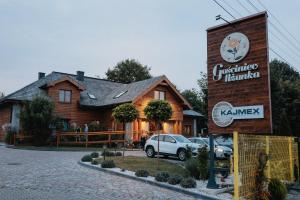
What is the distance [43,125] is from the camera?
2720 centimetres

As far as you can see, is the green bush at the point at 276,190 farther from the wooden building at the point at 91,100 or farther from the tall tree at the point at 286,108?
the wooden building at the point at 91,100

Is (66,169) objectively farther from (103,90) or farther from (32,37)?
(103,90)

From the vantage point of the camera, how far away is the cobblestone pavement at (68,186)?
934 centimetres

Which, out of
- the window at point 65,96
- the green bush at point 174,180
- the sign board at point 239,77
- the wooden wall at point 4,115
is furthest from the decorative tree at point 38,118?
the sign board at point 239,77

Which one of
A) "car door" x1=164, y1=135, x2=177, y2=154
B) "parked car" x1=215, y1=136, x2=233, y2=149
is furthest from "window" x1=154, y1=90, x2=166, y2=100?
"car door" x1=164, y1=135, x2=177, y2=154

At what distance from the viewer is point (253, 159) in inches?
374

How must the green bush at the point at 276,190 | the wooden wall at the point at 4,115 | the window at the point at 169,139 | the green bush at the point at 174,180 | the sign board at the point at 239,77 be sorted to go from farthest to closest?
the wooden wall at the point at 4,115, the window at the point at 169,139, the green bush at the point at 174,180, the sign board at the point at 239,77, the green bush at the point at 276,190

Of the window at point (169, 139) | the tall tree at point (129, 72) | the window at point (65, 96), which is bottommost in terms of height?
the window at point (169, 139)

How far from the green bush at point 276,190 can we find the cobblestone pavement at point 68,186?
2.29 meters

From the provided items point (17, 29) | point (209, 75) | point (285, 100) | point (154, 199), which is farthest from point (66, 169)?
point (285, 100)

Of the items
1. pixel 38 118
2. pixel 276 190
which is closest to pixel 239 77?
pixel 276 190

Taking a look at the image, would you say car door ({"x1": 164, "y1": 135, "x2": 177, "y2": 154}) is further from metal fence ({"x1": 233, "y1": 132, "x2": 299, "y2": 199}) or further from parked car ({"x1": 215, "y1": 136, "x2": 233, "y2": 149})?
metal fence ({"x1": 233, "y1": 132, "x2": 299, "y2": 199})

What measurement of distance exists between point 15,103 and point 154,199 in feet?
83.5

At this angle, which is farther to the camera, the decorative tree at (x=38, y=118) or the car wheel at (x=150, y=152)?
the decorative tree at (x=38, y=118)
